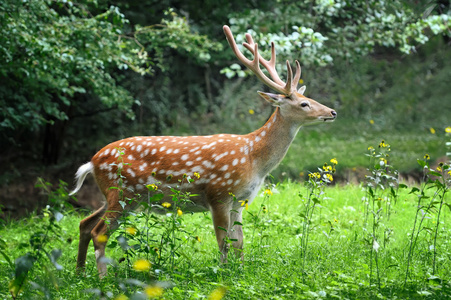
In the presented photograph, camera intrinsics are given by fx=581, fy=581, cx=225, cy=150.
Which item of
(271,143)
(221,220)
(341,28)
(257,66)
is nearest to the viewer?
(221,220)

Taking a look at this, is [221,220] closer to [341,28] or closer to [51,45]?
[51,45]

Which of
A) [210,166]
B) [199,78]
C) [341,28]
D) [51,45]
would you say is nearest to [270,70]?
[210,166]

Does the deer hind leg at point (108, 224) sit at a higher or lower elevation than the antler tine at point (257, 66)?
lower

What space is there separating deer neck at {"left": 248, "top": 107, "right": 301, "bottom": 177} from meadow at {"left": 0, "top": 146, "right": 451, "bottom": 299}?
27 centimetres

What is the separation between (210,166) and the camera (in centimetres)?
509

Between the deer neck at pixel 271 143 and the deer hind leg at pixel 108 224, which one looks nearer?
the deer hind leg at pixel 108 224

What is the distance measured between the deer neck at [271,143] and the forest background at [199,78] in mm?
2648

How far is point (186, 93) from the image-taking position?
14.9 meters

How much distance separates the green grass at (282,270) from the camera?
363 cm

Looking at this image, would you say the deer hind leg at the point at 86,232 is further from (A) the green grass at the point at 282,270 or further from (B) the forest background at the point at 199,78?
(B) the forest background at the point at 199,78

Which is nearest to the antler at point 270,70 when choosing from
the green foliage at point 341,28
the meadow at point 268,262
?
the meadow at point 268,262

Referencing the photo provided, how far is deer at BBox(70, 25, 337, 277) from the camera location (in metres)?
5.03

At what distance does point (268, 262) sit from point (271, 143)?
117 cm

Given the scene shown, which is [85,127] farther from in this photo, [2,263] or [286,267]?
[286,267]
